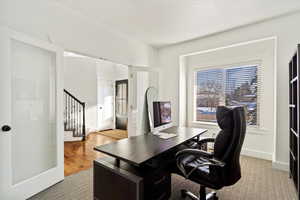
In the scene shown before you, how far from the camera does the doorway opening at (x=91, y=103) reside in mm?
4742

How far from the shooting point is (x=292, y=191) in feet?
6.74

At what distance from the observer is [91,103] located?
6.04 meters

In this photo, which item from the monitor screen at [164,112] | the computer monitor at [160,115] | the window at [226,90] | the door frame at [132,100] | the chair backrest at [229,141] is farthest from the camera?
the door frame at [132,100]

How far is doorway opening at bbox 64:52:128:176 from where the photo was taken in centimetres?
474

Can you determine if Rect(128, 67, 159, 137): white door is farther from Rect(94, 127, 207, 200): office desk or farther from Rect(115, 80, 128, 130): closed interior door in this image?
Rect(115, 80, 128, 130): closed interior door

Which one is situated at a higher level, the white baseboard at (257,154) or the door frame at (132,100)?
the door frame at (132,100)

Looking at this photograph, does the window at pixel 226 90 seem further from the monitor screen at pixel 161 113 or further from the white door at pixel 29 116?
the white door at pixel 29 116

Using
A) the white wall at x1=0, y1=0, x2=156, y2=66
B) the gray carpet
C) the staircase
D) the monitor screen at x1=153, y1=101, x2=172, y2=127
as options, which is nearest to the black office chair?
the gray carpet

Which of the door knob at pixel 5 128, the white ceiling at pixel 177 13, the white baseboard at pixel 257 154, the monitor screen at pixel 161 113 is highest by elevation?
the white ceiling at pixel 177 13

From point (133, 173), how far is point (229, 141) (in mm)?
917

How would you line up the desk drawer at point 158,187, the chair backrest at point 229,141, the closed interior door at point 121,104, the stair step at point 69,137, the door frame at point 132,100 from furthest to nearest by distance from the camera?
the closed interior door at point 121,104 < the stair step at point 69,137 < the door frame at point 132,100 < the desk drawer at point 158,187 < the chair backrest at point 229,141

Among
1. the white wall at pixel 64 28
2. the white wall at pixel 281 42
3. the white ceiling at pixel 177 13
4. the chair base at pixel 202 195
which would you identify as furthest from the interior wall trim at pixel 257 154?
the white wall at pixel 64 28

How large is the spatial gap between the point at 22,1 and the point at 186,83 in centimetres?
357

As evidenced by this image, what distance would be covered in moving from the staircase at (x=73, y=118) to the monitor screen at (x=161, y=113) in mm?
3351
